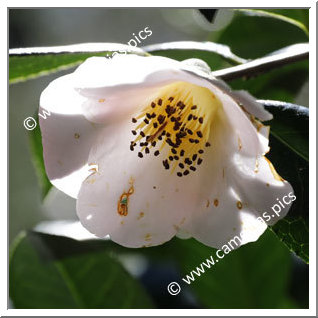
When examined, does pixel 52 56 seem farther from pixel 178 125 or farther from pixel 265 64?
pixel 265 64

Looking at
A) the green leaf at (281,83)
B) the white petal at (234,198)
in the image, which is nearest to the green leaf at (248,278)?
the green leaf at (281,83)

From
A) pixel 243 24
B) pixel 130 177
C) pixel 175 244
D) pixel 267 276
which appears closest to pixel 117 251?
pixel 175 244

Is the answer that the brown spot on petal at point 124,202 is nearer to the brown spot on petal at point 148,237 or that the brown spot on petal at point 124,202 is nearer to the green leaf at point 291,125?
the brown spot on petal at point 148,237

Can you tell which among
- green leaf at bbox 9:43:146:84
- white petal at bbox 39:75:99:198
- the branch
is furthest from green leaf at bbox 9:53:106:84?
the branch

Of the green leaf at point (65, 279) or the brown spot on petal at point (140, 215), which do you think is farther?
the green leaf at point (65, 279)

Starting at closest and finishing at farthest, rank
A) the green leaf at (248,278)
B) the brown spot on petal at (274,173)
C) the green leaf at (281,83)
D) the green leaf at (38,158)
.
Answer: the brown spot on petal at (274,173)
the green leaf at (38,158)
the green leaf at (281,83)
the green leaf at (248,278)

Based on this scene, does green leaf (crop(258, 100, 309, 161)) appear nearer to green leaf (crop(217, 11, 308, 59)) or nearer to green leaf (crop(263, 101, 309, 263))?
green leaf (crop(263, 101, 309, 263))

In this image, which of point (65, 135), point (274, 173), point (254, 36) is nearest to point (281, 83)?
point (254, 36)

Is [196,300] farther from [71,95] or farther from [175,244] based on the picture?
[71,95]
